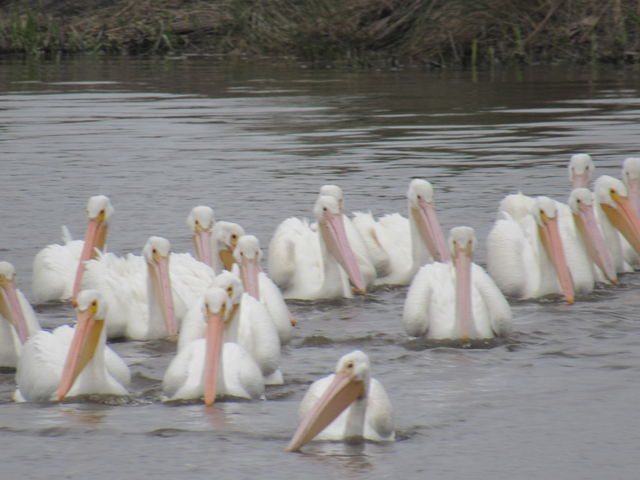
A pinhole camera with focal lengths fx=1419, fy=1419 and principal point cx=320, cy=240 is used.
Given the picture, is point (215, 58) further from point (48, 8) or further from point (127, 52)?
point (48, 8)

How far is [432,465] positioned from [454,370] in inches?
54.8

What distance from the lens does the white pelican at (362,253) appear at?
8250mm

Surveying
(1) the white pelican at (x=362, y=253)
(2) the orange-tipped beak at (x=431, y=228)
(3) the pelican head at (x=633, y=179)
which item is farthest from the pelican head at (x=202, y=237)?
(3) the pelican head at (x=633, y=179)

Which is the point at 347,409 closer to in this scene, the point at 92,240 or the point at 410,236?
the point at 92,240

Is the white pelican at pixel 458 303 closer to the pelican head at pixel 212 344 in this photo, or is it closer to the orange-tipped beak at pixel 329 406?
the pelican head at pixel 212 344

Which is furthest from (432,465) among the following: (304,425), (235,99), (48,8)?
(48,8)

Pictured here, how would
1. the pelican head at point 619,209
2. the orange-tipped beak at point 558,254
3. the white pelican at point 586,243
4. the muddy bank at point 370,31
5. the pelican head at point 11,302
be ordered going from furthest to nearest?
the muddy bank at point 370,31, the pelican head at point 619,209, the white pelican at point 586,243, the orange-tipped beak at point 558,254, the pelican head at point 11,302

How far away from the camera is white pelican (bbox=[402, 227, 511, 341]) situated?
6.68 m

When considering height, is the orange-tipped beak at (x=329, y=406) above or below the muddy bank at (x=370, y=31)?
below

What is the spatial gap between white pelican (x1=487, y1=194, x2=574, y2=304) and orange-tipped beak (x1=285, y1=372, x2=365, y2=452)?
3.08 meters

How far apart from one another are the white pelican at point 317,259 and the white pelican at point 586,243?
1.24 metres

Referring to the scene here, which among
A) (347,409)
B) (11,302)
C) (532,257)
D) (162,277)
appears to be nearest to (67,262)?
(162,277)

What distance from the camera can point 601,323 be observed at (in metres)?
7.15

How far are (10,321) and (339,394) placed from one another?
7.12 feet
